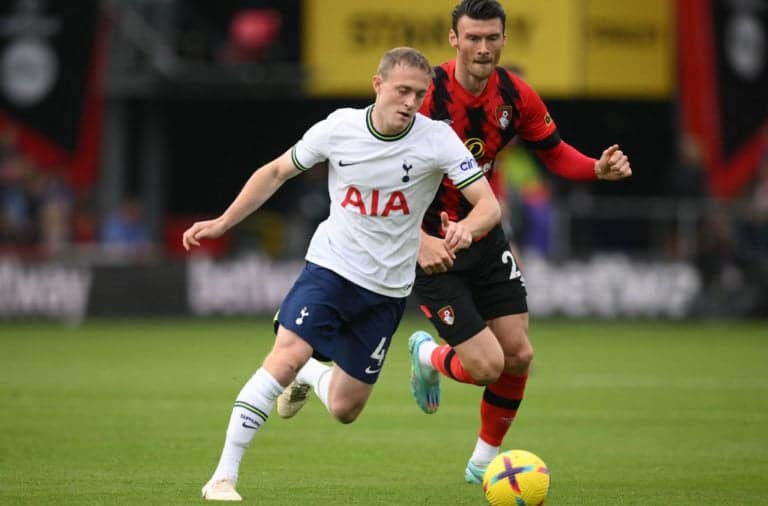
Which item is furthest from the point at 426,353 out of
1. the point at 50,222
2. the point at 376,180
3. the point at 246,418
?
the point at 50,222

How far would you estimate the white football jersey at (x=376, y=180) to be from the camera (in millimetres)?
7711

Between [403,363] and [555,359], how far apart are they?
1.67 metres

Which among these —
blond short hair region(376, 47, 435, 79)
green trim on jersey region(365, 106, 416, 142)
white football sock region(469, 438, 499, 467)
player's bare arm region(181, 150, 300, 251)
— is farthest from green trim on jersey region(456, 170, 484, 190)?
white football sock region(469, 438, 499, 467)

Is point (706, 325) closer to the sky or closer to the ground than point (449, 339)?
closer to the ground

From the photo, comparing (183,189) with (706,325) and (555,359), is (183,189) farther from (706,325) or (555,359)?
(555,359)

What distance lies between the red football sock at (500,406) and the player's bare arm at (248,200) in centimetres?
200

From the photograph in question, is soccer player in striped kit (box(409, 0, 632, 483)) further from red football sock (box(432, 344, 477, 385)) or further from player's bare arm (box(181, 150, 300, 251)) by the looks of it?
player's bare arm (box(181, 150, 300, 251))

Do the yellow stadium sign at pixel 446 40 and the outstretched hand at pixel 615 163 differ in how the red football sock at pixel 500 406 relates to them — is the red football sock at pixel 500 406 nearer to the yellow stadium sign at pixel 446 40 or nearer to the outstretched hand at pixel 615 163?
the outstretched hand at pixel 615 163

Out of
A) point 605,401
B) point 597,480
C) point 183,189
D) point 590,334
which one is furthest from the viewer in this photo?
point 183,189

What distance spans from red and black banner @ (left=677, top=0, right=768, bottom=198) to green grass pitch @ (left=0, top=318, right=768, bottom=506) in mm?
6337

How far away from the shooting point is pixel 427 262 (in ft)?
25.9

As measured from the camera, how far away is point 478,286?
8.76 m

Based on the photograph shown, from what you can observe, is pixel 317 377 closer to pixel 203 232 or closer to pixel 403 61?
pixel 203 232

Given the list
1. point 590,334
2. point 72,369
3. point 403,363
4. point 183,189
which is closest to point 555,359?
point 403,363
